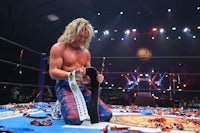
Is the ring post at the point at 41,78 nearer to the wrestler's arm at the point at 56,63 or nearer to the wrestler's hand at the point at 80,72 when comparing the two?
the wrestler's arm at the point at 56,63

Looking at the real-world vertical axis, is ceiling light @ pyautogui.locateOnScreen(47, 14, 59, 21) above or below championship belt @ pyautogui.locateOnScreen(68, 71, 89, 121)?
above

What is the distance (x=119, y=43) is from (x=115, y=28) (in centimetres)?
86

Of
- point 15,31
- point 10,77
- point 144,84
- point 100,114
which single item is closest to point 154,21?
point 144,84

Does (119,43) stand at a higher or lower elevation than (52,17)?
lower

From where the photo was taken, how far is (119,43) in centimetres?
1034

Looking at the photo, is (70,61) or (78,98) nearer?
(78,98)

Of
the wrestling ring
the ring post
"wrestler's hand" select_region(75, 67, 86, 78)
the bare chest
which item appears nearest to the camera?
"wrestler's hand" select_region(75, 67, 86, 78)

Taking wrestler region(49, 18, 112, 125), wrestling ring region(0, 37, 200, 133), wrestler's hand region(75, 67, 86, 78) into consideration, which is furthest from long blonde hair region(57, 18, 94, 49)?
wrestling ring region(0, 37, 200, 133)

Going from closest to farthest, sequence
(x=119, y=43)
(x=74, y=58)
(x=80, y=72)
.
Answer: (x=80, y=72)
(x=74, y=58)
(x=119, y=43)

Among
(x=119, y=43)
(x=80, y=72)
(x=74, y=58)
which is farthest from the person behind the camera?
(x=119, y=43)

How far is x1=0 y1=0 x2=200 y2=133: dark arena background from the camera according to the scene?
5.78 meters

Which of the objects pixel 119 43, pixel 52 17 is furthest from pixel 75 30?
pixel 119 43

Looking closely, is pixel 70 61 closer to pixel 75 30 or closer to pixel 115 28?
pixel 75 30

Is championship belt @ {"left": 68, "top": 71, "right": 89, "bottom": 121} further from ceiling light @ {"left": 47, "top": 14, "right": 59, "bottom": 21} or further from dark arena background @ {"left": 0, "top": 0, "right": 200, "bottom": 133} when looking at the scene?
ceiling light @ {"left": 47, "top": 14, "right": 59, "bottom": 21}
